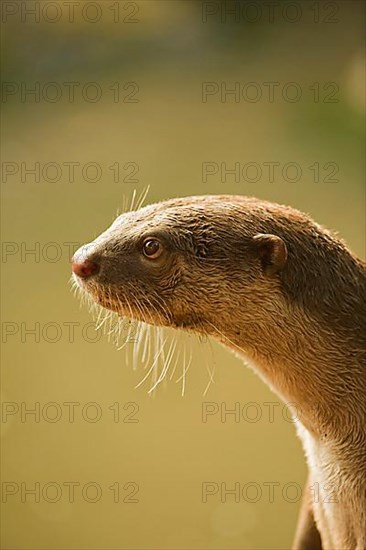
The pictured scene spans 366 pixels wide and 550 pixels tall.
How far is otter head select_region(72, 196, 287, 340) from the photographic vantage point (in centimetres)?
112

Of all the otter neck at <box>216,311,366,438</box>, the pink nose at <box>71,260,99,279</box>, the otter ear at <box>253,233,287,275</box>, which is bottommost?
the otter neck at <box>216,311,366,438</box>

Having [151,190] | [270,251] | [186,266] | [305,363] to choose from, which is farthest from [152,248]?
[151,190]

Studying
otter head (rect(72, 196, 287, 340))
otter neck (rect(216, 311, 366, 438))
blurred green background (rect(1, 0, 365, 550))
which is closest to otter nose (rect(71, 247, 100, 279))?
otter head (rect(72, 196, 287, 340))

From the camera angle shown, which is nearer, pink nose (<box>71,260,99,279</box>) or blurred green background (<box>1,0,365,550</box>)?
pink nose (<box>71,260,99,279</box>)

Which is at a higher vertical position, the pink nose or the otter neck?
Answer: the pink nose

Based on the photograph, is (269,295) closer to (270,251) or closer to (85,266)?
(270,251)

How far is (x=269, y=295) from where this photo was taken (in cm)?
115

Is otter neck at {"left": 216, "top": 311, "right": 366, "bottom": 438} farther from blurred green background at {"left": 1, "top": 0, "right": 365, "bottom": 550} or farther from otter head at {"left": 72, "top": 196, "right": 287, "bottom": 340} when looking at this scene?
blurred green background at {"left": 1, "top": 0, "right": 365, "bottom": 550}

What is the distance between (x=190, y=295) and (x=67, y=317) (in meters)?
0.85

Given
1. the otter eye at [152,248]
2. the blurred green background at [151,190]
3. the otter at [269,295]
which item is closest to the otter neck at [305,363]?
the otter at [269,295]

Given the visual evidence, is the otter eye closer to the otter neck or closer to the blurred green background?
the otter neck

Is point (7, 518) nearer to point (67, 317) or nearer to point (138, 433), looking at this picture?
point (138, 433)

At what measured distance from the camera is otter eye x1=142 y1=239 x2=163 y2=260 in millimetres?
1114

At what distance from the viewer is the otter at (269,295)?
1126 millimetres
